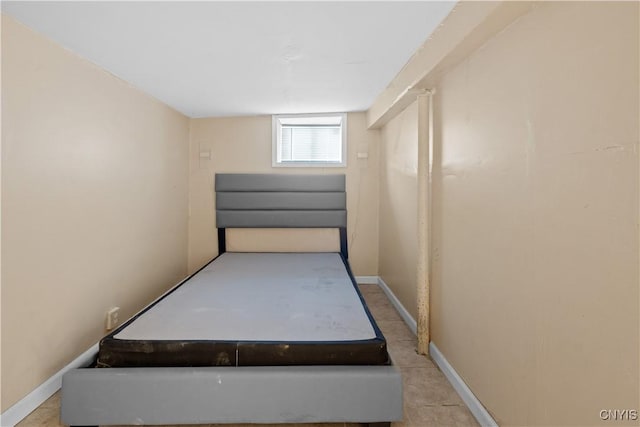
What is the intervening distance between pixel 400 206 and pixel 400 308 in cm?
97

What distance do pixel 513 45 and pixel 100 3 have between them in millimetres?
1894

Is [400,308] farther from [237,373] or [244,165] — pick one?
[244,165]

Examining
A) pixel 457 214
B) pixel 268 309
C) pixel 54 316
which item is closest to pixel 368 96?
pixel 457 214

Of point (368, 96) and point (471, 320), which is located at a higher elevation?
point (368, 96)

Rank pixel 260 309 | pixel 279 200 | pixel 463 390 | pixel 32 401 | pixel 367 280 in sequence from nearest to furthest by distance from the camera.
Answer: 1. pixel 32 401
2. pixel 463 390
3. pixel 260 309
4. pixel 279 200
5. pixel 367 280

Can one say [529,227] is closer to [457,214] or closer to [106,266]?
[457,214]

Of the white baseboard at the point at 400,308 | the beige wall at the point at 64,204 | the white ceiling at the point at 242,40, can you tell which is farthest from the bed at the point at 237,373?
the white ceiling at the point at 242,40

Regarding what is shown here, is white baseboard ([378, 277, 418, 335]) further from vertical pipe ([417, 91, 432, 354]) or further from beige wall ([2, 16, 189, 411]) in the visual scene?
beige wall ([2, 16, 189, 411])

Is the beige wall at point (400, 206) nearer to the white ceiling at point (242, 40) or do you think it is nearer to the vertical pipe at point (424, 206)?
the vertical pipe at point (424, 206)

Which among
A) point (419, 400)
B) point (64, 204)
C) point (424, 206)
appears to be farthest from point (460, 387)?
point (64, 204)

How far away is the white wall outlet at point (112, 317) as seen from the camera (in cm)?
239

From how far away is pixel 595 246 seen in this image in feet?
3.47

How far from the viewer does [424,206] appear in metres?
2.38

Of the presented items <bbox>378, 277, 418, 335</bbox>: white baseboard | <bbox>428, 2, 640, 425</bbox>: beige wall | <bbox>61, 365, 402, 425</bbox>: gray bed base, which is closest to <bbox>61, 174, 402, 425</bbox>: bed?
<bbox>61, 365, 402, 425</bbox>: gray bed base
